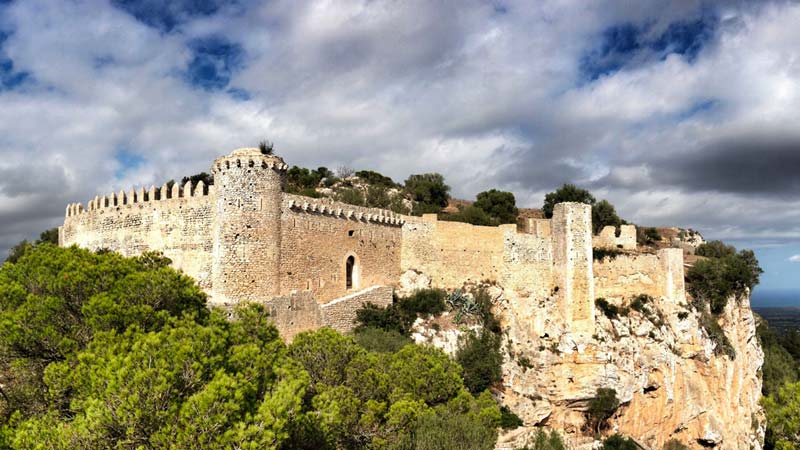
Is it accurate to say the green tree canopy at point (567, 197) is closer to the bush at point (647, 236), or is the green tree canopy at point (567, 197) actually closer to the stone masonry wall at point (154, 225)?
the bush at point (647, 236)

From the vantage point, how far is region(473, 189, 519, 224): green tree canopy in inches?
1860

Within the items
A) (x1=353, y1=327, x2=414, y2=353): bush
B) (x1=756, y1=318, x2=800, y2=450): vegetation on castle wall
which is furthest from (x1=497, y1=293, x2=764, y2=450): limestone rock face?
(x1=353, y1=327, x2=414, y2=353): bush

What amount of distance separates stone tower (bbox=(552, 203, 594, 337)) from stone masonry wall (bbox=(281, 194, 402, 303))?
8344 millimetres

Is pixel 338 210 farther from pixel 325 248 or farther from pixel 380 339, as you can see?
pixel 380 339

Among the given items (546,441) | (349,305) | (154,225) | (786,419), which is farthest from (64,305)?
(546,441)

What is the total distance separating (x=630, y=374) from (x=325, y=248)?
1687 cm

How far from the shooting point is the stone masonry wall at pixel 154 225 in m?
22.6

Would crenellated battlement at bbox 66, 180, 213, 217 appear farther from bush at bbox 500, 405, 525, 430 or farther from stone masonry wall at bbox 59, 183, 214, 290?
bush at bbox 500, 405, 525, 430

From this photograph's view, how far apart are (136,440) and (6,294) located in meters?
6.68

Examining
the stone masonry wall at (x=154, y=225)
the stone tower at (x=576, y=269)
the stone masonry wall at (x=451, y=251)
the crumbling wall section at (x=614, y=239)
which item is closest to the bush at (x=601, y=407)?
the stone tower at (x=576, y=269)

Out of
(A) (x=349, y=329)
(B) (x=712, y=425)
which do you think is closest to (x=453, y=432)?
(A) (x=349, y=329)

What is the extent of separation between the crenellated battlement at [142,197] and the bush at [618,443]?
2157 cm

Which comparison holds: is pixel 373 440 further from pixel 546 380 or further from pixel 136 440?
pixel 546 380

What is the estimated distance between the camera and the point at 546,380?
2856cm
